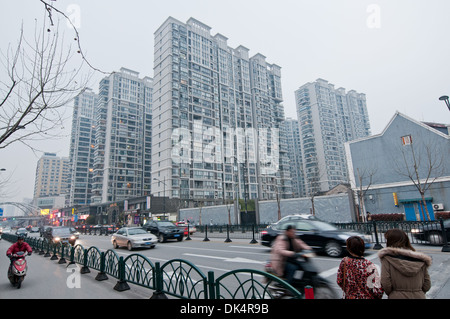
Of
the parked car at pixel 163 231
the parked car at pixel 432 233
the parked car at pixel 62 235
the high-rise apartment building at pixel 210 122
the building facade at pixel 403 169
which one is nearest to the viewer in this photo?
the parked car at pixel 432 233

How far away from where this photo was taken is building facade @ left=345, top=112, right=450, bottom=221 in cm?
2336

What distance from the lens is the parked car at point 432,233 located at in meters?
11.3

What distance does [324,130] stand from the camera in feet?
348

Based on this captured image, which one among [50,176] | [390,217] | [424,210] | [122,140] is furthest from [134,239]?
[50,176]

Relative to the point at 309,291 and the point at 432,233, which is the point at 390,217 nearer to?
the point at 432,233

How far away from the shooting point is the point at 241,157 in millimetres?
Result: 81562

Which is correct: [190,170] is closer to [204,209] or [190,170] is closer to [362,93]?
[204,209]

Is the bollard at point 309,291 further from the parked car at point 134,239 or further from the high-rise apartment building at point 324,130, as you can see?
the high-rise apartment building at point 324,130

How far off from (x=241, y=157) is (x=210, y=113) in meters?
17.2

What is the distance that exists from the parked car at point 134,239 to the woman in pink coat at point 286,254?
1224cm

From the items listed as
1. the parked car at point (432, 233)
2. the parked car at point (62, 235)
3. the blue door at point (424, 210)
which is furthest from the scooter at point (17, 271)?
the blue door at point (424, 210)

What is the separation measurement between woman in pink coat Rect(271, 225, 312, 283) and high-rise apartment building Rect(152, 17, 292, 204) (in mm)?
56076
